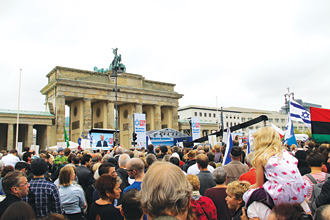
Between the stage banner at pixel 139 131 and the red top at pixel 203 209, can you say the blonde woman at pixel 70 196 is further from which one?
the stage banner at pixel 139 131

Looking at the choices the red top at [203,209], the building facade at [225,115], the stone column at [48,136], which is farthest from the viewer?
the building facade at [225,115]

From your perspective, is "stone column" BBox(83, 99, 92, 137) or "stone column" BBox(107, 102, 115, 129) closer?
"stone column" BBox(83, 99, 92, 137)

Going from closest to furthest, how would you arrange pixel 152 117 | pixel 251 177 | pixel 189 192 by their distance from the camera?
pixel 189 192, pixel 251 177, pixel 152 117

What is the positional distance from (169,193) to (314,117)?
8392mm

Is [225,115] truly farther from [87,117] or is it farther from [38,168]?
[38,168]

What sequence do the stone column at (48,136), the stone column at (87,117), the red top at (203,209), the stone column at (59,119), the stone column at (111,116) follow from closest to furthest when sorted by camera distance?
the red top at (203,209), the stone column at (59,119), the stone column at (48,136), the stone column at (87,117), the stone column at (111,116)

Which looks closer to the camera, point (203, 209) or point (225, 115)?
point (203, 209)

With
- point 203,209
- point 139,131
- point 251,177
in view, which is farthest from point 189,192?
point 139,131

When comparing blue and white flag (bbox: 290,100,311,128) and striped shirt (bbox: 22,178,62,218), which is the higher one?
blue and white flag (bbox: 290,100,311,128)

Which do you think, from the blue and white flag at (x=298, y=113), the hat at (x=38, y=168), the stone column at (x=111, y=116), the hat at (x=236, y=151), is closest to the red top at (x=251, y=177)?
the hat at (x=236, y=151)

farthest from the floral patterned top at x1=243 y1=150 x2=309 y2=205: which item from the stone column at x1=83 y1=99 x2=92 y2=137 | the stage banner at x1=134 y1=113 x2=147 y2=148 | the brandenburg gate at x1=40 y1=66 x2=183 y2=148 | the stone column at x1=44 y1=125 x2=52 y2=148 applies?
the stone column at x1=44 y1=125 x2=52 y2=148

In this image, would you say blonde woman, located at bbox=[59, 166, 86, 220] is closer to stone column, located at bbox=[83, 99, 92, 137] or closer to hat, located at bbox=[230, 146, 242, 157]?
hat, located at bbox=[230, 146, 242, 157]

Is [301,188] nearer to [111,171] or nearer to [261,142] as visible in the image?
[261,142]

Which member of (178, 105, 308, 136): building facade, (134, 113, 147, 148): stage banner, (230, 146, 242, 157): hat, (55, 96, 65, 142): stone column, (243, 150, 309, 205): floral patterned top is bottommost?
(243, 150, 309, 205): floral patterned top
